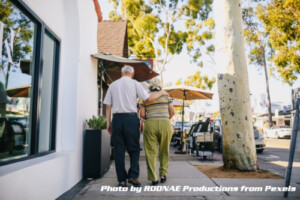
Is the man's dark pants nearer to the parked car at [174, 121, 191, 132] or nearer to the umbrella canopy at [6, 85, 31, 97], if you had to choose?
the umbrella canopy at [6, 85, 31, 97]

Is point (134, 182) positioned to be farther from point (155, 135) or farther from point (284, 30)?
point (284, 30)

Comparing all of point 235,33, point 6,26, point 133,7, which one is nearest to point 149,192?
point 6,26

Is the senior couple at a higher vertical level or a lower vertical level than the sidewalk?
higher

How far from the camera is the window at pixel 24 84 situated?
3.58 metres

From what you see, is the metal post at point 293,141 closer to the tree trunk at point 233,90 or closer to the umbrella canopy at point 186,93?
the tree trunk at point 233,90

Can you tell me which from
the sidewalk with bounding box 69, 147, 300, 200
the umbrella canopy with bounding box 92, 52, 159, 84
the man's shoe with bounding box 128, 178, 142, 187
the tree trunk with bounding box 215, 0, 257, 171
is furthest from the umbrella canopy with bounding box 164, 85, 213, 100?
the man's shoe with bounding box 128, 178, 142, 187

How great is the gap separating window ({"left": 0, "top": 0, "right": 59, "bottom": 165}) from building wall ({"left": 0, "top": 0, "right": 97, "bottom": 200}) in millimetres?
197

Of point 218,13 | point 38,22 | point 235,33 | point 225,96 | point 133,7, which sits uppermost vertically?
point 133,7

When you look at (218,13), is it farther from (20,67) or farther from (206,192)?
(20,67)

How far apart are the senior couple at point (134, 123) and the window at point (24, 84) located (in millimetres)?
1088

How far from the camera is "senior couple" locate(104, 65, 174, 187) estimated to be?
Result: 469cm

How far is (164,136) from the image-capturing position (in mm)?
4984

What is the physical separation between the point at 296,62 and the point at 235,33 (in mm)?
11359

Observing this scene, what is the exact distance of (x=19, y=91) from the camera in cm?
391
